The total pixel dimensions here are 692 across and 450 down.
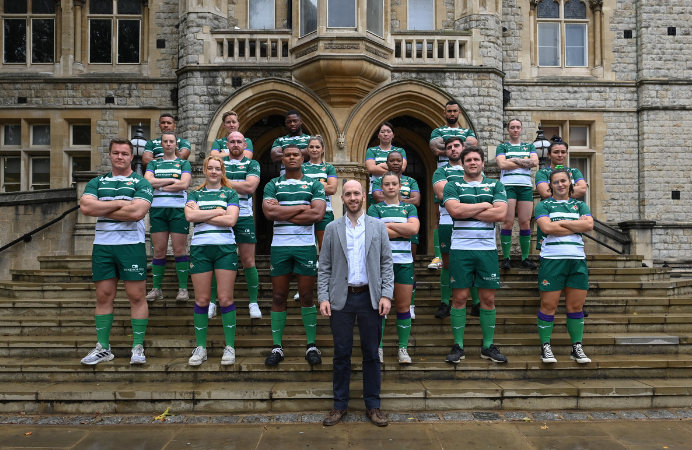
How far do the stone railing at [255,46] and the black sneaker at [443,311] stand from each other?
7858mm

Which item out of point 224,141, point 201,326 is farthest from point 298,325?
point 224,141

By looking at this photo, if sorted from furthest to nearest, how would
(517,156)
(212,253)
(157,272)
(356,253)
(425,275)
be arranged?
(425,275) < (517,156) < (157,272) < (212,253) < (356,253)

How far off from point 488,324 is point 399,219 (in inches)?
56.2

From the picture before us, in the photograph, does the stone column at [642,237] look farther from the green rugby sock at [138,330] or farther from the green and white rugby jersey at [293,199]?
the green rugby sock at [138,330]

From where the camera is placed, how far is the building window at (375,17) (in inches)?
443

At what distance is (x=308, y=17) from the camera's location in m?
11.5

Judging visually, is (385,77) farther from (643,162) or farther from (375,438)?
(375,438)

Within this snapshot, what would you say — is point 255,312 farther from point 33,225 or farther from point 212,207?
point 33,225

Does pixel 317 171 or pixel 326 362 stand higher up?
pixel 317 171

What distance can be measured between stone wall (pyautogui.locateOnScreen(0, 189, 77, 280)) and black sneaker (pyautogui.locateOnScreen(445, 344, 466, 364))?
7815 mm

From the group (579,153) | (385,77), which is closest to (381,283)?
(385,77)

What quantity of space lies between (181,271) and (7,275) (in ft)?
18.6

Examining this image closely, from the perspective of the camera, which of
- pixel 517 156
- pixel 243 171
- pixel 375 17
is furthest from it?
pixel 375 17

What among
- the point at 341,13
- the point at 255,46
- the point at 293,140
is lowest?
the point at 293,140
